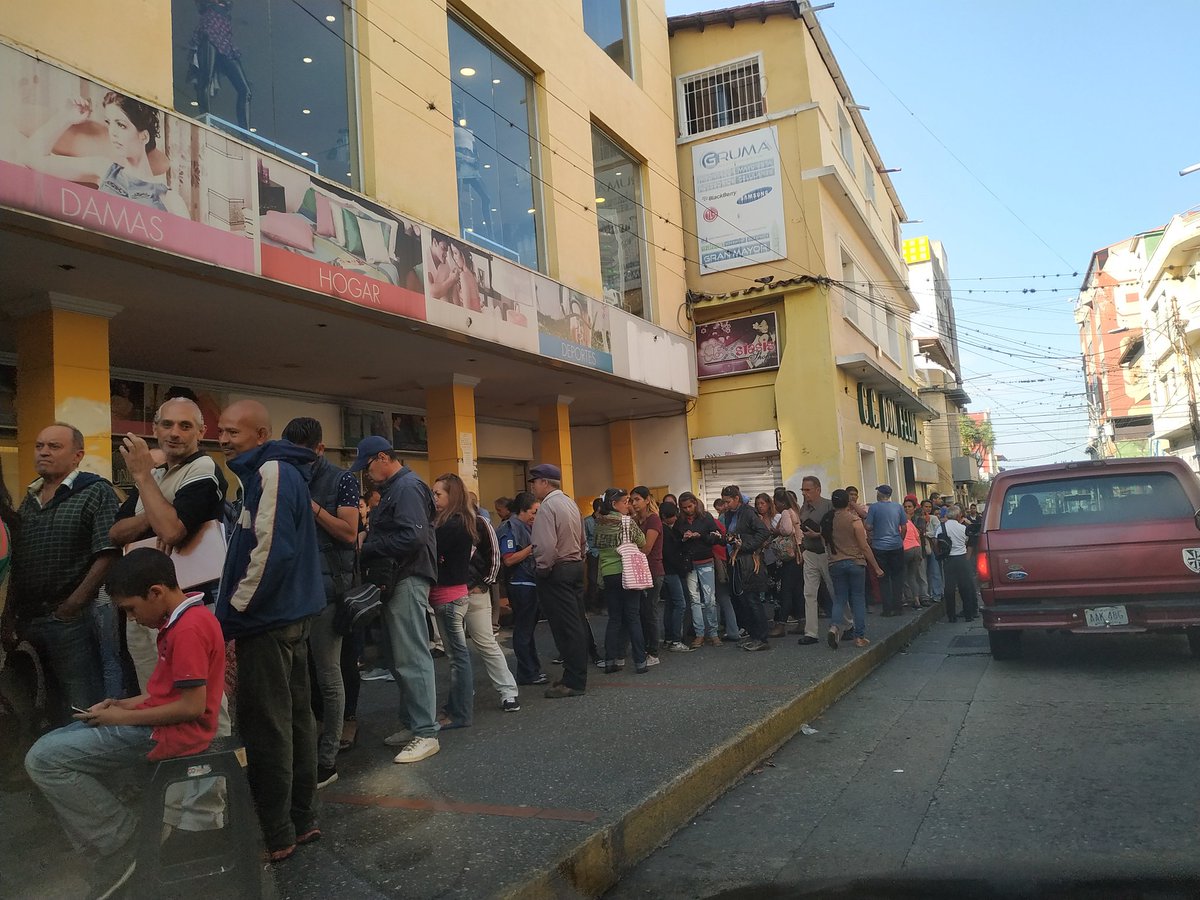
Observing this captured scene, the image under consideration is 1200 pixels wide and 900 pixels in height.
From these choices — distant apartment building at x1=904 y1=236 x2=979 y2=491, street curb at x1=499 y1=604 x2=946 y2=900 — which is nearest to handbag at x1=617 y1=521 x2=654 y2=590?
street curb at x1=499 y1=604 x2=946 y2=900

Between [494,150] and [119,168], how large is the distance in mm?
6514

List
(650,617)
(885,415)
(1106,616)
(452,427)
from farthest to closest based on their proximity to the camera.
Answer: (885,415) → (452,427) → (650,617) → (1106,616)

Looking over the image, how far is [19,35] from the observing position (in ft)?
20.9

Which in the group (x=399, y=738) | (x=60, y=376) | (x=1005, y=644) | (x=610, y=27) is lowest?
(x=1005, y=644)

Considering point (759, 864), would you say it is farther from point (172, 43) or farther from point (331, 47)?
point (331, 47)

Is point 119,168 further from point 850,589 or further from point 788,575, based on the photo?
point 788,575

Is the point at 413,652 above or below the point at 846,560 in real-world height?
below

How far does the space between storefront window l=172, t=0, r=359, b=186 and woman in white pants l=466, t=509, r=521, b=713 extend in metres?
4.98

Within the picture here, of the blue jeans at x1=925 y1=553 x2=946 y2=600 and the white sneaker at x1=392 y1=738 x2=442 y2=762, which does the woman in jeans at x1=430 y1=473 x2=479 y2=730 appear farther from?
the blue jeans at x1=925 y1=553 x2=946 y2=600

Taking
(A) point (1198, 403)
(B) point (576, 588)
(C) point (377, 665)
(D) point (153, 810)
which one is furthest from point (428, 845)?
(A) point (1198, 403)

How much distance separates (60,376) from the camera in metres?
7.54

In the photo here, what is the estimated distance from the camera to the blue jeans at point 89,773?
10.0ft

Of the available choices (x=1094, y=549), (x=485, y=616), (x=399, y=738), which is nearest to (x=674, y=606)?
(x=485, y=616)

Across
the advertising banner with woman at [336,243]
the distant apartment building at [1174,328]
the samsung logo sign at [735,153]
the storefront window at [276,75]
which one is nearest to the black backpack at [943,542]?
the advertising banner with woman at [336,243]
